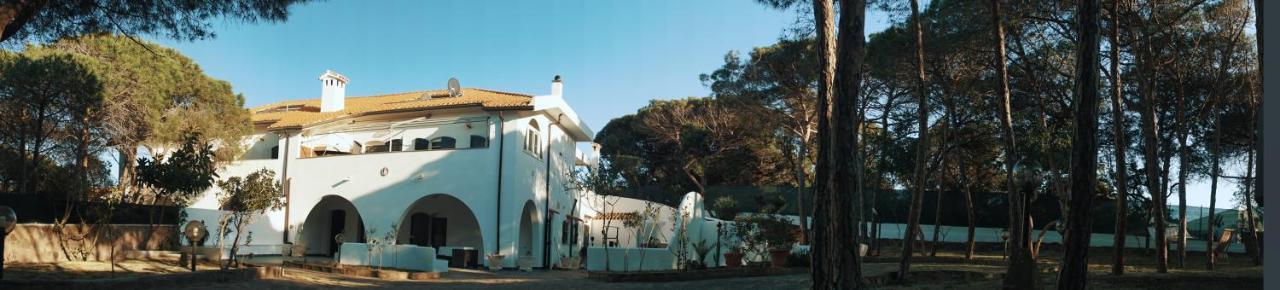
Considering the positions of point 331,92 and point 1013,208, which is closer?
point 1013,208

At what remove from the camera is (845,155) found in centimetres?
Answer: 833

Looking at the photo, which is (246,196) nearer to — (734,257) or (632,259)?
(632,259)

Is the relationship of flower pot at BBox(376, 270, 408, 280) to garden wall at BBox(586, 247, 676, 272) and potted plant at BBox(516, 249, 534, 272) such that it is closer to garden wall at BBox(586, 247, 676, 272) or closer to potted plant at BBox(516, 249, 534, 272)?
garden wall at BBox(586, 247, 676, 272)

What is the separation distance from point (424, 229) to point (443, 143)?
3.22 meters

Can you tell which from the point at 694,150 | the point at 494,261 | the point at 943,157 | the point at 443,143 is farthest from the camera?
the point at 694,150

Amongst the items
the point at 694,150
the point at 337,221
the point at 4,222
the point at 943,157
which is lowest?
the point at 337,221

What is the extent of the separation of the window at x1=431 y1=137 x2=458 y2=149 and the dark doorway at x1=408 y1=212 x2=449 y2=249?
2.71 meters

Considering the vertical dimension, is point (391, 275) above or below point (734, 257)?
below

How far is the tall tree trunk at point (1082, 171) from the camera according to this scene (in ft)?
26.3

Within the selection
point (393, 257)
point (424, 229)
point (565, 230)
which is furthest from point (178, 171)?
point (565, 230)

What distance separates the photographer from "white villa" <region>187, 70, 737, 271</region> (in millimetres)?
23219

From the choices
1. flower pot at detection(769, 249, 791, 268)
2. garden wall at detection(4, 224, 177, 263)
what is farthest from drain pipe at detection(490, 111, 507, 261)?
garden wall at detection(4, 224, 177, 263)

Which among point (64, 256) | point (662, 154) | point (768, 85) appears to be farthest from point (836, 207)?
point (662, 154)

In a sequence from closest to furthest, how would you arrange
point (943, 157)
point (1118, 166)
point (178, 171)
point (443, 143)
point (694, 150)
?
point (1118, 166)
point (178, 171)
point (943, 157)
point (443, 143)
point (694, 150)
